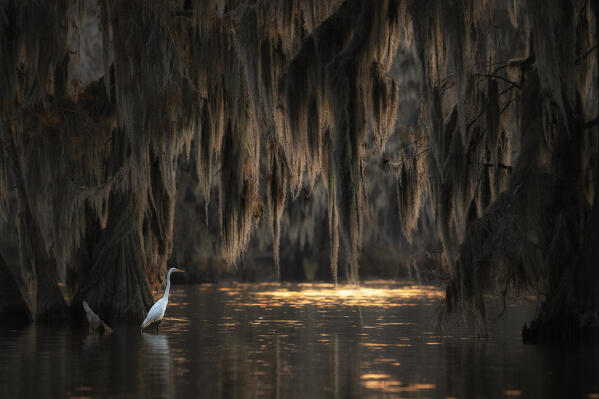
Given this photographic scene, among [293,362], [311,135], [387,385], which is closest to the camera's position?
[387,385]

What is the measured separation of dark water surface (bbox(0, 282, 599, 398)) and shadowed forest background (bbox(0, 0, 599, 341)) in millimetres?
1077

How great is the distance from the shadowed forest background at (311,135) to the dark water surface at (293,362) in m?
1.08

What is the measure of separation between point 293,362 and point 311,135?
11.7 ft

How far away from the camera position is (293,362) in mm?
14453

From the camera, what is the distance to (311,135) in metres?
16.8

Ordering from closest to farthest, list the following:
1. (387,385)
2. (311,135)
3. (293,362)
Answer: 1. (387,385)
2. (293,362)
3. (311,135)

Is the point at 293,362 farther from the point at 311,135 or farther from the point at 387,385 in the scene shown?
the point at 311,135

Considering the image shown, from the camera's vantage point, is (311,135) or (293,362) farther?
(311,135)

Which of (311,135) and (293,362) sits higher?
(311,135)

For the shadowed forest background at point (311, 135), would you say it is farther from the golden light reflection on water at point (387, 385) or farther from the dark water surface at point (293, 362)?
the golden light reflection on water at point (387, 385)

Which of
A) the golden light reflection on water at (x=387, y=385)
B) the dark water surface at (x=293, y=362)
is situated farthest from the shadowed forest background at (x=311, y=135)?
the golden light reflection on water at (x=387, y=385)

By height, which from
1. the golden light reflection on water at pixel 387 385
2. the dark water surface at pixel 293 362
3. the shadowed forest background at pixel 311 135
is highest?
the shadowed forest background at pixel 311 135

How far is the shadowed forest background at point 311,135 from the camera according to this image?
620 inches

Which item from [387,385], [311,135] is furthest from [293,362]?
[311,135]
